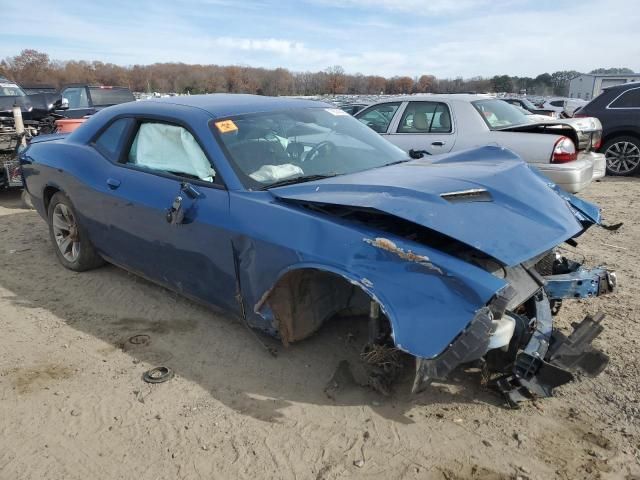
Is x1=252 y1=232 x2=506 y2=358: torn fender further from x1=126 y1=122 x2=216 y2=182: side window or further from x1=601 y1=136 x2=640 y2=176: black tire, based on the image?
x1=601 y1=136 x2=640 y2=176: black tire

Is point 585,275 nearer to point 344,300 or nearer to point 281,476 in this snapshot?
point 344,300

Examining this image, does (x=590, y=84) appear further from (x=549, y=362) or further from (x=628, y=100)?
(x=549, y=362)

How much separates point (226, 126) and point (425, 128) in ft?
14.3

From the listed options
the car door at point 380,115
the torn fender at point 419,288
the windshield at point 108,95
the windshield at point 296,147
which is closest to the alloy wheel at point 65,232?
the windshield at point 296,147

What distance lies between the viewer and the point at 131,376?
3.09 m

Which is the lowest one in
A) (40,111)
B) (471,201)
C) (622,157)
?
(622,157)

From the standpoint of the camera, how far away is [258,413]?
2721 mm

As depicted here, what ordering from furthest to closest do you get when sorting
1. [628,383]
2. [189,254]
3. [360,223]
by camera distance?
[189,254], [628,383], [360,223]

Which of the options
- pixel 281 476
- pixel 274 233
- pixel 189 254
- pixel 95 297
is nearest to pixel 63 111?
pixel 95 297

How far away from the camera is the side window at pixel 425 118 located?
6922 mm

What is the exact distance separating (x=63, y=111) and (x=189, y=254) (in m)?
9.12

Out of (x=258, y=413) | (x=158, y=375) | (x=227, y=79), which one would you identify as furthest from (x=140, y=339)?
(x=227, y=79)

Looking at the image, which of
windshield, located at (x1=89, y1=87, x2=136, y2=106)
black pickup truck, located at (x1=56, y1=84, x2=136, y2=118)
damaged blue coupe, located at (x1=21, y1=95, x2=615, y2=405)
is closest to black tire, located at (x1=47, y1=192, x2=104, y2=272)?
damaged blue coupe, located at (x1=21, y1=95, x2=615, y2=405)

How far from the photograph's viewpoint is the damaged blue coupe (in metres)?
2.33
